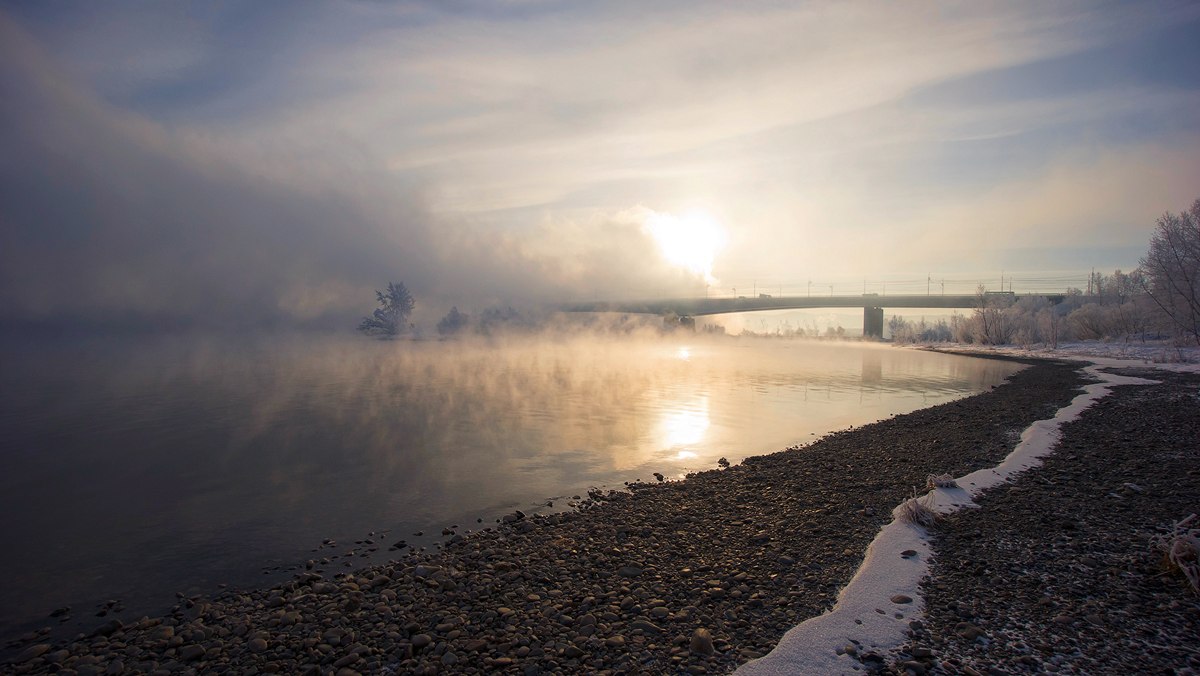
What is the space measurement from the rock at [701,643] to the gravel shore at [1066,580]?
2077 millimetres

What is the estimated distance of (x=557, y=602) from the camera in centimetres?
860

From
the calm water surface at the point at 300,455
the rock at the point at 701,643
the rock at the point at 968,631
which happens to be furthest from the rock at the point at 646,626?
the calm water surface at the point at 300,455

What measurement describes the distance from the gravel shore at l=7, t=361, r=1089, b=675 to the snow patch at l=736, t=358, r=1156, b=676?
0.29 metres

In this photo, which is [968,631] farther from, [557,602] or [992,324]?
[992,324]

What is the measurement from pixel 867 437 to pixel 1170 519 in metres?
10.9

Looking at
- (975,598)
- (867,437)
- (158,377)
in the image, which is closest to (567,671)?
(975,598)

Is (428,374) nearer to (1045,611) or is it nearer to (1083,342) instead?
(1045,611)

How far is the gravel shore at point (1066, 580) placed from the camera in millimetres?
6617

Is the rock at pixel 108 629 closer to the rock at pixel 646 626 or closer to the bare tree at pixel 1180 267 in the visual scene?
the rock at pixel 646 626

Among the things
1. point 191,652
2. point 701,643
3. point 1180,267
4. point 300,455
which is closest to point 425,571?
point 191,652

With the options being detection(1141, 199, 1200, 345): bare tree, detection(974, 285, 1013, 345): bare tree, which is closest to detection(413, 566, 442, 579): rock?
detection(1141, 199, 1200, 345): bare tree

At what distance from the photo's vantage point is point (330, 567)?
1091cm

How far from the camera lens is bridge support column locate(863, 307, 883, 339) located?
150m

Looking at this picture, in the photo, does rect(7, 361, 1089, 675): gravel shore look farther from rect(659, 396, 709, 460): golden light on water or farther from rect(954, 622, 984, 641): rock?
rect(659, 396, 709, 460): golden light on water
